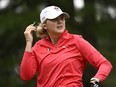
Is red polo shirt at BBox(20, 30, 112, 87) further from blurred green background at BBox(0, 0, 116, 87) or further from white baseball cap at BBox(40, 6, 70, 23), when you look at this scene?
blurred green background at BBox(0, 0, 116, 87)

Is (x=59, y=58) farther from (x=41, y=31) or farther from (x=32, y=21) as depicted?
(x=32, y=21)

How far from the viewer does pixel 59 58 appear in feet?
27.8

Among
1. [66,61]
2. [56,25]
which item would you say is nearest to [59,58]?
[66,61]

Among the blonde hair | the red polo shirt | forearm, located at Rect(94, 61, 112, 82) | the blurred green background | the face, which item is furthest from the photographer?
the blurred green background

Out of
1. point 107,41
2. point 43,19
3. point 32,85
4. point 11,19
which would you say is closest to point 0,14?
point 11,19

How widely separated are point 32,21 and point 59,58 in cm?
1021

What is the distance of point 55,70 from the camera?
8477 mm

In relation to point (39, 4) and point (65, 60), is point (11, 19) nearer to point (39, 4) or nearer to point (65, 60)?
point (39, 4)

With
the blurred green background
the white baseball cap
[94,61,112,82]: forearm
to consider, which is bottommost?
the blurred green background

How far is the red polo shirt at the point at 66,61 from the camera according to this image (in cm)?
842

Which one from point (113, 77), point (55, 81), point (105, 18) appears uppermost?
point (55, 81)

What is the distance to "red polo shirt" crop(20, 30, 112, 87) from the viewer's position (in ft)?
27.6

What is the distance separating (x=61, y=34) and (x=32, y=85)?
1091 centimetres

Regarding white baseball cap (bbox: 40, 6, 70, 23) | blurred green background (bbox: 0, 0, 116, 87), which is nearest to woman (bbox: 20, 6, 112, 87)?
white baseball cap (bbox: 40, 6, 70, 23)
